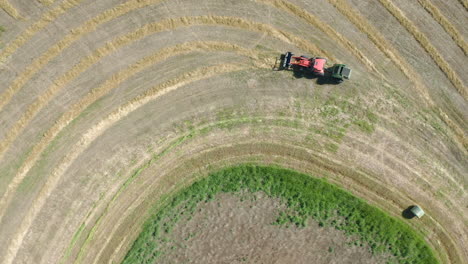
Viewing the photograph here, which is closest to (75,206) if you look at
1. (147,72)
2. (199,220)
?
(199,220)

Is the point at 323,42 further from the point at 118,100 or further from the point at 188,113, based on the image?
the point at 118,100

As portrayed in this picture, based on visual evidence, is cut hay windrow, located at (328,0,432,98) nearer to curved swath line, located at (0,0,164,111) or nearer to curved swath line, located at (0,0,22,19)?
curved swath line, located at (0,0,164,111)

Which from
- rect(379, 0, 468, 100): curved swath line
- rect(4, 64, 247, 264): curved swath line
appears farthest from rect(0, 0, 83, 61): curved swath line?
rect(379, 0, 468, 100): curved swath line

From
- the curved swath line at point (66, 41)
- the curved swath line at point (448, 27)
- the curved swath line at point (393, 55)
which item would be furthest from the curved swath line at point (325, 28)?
the curved swath line at point (66, 41)

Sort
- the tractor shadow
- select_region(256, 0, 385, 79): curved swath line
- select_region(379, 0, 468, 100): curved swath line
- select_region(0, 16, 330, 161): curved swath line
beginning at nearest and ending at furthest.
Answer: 1. select_region(0, 16, 330, 161): curved swath line
2. the tractor shadow
3. select_region(256, 0, 385, 79): curved swath line
4. select_region(379, 0, 468, 100): curved swath line

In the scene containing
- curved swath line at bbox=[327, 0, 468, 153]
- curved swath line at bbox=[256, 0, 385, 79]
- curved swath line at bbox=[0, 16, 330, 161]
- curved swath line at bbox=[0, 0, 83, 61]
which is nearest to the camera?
curved swath line at bbox=[0, 16, 330, 161]

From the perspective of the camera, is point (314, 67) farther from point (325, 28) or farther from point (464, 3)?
point (464, 3)

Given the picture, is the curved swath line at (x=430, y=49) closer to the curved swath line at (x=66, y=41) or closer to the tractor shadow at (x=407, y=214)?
the tractor shadow at (x=407, y=214)
